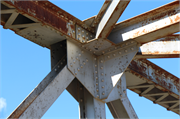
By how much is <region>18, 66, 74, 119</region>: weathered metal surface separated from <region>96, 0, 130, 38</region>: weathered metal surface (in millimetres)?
1041

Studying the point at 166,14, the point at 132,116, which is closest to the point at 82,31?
the point at 166,14

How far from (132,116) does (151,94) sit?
246cm

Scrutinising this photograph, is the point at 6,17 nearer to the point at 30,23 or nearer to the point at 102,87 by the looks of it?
the point at 30,23

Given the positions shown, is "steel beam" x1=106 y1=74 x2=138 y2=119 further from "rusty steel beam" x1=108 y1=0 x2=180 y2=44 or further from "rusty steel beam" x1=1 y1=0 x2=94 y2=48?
"rusty steel beam" x1=1 y1=0 x2=94 y2=48

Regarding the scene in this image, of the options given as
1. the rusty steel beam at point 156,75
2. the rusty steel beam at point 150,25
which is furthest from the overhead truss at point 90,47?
the rusty steel beam at point 156,75

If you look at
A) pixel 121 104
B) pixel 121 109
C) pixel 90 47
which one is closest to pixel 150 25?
pixel 90 47

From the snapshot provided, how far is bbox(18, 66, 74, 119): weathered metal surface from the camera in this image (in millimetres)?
4906

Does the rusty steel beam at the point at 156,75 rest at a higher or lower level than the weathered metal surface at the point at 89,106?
higher

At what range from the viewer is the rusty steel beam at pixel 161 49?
23.0ft

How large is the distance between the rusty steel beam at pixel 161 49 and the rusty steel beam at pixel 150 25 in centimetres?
97

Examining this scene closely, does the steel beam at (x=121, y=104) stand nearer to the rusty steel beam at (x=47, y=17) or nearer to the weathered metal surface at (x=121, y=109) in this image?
the weathered metal surface at (x=121, y=109)

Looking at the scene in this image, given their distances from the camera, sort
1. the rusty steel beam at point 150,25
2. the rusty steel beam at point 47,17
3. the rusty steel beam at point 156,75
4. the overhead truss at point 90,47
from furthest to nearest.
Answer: the rusty steel beam at point 156,75 → the rusty steel beam at point 150,25 → the overhead truss at point 90,47 → the rusty steel beam at point 47,17

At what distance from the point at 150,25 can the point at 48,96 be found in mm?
2432

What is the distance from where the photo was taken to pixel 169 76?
8.69 meters
